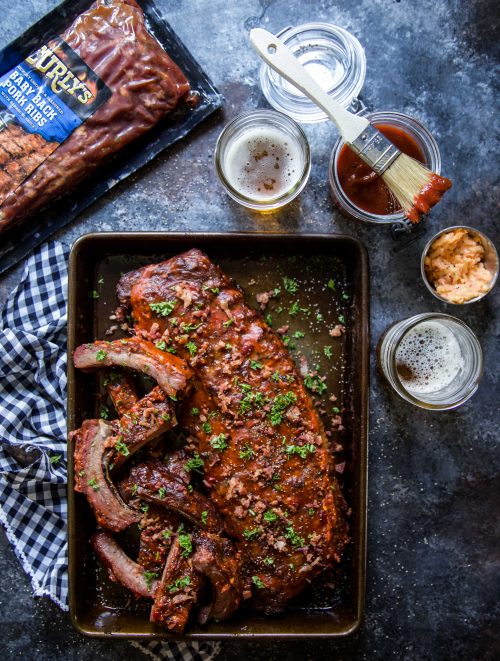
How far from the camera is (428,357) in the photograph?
10.5ft

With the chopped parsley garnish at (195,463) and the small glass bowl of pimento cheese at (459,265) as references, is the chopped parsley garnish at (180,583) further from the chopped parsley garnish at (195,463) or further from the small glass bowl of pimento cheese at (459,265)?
the small glass bowl of pimento cheese at (459,265)

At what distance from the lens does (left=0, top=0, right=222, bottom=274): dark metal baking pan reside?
3230mm

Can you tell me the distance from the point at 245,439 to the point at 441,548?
131cm

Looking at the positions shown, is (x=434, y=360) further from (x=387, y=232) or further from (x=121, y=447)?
(x=121, y=447)

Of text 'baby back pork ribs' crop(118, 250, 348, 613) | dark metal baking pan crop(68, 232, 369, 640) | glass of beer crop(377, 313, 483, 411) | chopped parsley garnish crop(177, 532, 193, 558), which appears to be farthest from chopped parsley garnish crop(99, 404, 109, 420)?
glass of beer crop(377, 313, 483, 411)

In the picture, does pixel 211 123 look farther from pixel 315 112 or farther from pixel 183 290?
pixel 183 290

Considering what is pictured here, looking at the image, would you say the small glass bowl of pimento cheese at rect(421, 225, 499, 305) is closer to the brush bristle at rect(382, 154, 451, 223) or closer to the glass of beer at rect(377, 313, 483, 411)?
the glass of beer at rect(377, 313, 483, 411)

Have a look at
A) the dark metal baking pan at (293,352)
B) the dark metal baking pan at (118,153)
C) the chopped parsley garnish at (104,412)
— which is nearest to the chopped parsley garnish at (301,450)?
the dark metal baking pan at (293,352)

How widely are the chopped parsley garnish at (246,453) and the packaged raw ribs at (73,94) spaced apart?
5.36 feet

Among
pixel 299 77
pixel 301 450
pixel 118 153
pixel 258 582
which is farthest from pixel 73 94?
pixel 258 582

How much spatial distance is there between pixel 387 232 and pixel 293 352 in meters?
0.82

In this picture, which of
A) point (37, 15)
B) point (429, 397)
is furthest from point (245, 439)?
point (37, 15)

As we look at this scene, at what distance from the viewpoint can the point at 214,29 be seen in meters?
3.30

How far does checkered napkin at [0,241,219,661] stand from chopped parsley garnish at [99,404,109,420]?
9.9 inches
